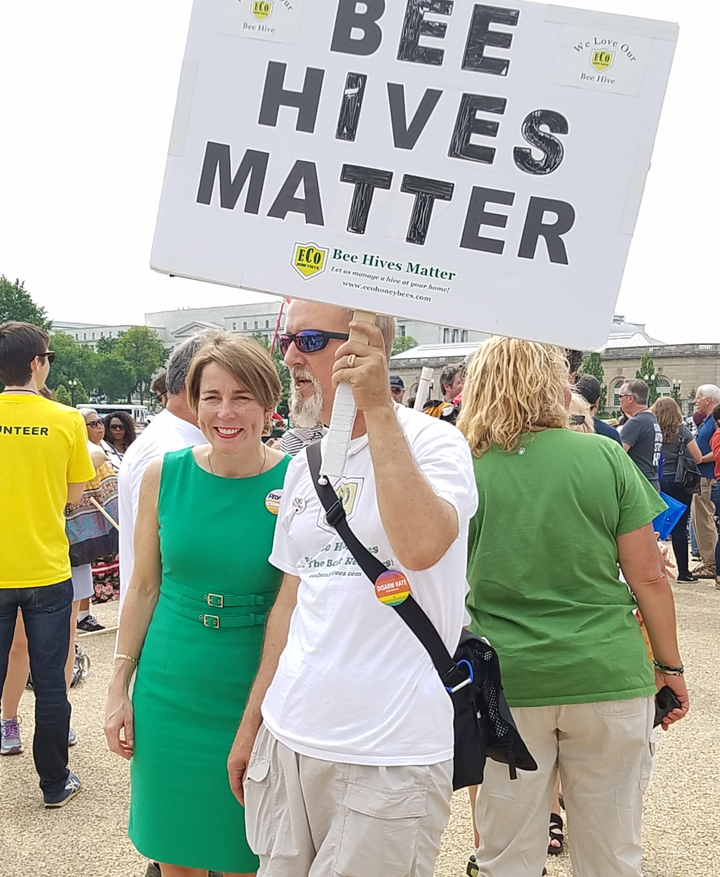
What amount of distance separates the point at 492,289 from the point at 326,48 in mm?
617

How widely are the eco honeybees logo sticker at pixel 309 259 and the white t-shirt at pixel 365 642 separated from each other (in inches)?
16.1

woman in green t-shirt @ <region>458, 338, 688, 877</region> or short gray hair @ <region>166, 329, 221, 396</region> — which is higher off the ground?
short gray hair @ <region>166, 329, 221, 396</region>

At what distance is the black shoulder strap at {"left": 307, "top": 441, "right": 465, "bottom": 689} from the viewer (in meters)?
1.99

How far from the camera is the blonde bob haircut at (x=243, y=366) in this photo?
8.87 feet

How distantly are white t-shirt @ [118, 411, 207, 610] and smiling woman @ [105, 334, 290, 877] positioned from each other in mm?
327

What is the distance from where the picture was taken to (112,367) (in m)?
102

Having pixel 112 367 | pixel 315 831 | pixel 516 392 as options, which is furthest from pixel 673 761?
pixel 112 367

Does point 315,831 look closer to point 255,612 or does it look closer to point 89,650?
point 255,612

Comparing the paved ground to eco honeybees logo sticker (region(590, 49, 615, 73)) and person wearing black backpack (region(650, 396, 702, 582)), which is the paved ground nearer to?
eco honeybees logo sticker (region(590, 49, 615, 73))

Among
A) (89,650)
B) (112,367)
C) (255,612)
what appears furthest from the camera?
(112,367)

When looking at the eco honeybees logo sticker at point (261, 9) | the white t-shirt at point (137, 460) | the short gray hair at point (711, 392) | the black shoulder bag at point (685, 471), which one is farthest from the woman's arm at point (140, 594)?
the short gray hair at point (711, 392)

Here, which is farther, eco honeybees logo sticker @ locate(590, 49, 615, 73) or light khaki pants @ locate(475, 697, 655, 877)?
light khaki pants @ locate(475, 697, 655, 877)

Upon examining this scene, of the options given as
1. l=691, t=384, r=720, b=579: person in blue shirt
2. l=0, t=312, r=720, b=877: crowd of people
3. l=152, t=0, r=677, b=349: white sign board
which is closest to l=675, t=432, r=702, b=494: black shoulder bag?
l=691, t=384, r=720, b=579: person in blue shirt

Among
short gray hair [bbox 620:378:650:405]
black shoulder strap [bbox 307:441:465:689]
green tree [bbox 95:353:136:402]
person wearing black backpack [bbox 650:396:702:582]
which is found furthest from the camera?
green tree [bbox 95:353:136:402]
